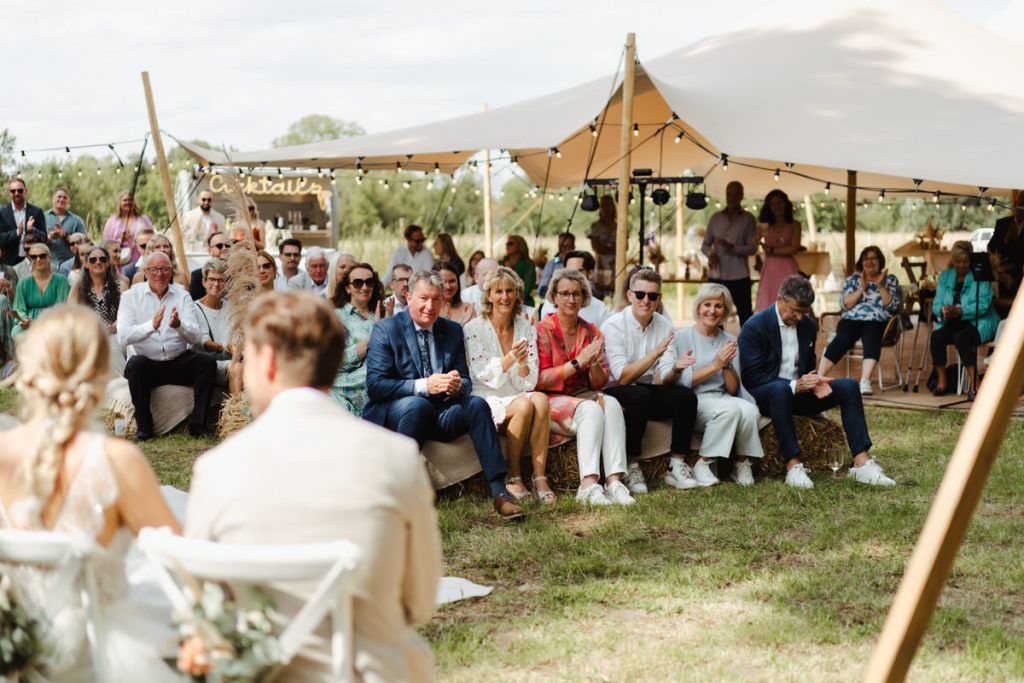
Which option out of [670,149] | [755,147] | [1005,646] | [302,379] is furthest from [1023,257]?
[302,379]

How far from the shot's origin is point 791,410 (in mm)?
6582

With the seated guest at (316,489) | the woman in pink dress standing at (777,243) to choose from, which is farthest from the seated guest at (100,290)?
the seated guest at (316,489)

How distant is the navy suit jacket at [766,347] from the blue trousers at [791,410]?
0.28 feet

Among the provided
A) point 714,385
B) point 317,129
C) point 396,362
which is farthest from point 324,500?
point 317,129

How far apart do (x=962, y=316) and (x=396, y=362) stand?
529 cm

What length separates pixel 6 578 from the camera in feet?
7.61

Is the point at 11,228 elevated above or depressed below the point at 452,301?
above

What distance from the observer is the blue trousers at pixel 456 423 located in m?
5.80

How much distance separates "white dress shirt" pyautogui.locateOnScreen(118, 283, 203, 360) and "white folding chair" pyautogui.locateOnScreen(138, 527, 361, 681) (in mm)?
5758

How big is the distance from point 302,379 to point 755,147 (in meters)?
6.65

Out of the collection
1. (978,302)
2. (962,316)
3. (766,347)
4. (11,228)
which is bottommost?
(962,316)

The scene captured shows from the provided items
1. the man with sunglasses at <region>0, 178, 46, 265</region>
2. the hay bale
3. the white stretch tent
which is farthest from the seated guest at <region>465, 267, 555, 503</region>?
the man with sunglasses at <region>0, 178, 46, 265</region>

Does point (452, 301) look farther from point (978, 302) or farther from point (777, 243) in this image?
point (777, 243)

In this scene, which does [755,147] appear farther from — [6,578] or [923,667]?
[6,578]
